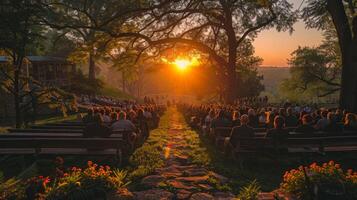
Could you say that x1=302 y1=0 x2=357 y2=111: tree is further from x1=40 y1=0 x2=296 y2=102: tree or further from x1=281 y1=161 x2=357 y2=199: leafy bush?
x1=281 y1=161 x2=357 y2=199: leafy bush

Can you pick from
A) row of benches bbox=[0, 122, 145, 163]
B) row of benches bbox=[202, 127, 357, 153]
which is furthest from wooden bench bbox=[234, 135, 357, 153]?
row of benches bbox=[0, 122, 145, 163]

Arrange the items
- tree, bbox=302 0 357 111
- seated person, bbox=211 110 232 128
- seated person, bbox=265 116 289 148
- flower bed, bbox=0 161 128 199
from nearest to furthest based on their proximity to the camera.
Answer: flower bed, bbox=0 161 128 199 → seated person, bbox=265 116 289 148 → seated person, bbox=211 110 232 128 → tree, bbox=302 0 357 111

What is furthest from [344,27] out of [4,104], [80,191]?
[4,104]

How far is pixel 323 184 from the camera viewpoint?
4.93 m

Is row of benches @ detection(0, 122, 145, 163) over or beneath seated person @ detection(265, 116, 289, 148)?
beneath

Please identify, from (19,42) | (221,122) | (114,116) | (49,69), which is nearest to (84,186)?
(19,42)

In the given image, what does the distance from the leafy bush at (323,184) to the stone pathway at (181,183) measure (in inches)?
60.4

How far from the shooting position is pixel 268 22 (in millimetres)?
24953

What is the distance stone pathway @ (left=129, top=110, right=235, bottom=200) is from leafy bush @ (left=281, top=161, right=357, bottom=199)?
1.53 m

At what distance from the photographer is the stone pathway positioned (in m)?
6.58

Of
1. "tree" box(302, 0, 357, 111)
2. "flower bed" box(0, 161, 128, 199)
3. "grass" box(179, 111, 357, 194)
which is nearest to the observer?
"flower bed" box(0, 161, 128, 199)

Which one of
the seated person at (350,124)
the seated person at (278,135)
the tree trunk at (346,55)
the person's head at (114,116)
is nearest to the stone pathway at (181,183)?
the seated person at (278,135)

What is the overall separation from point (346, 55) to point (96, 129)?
13.9m

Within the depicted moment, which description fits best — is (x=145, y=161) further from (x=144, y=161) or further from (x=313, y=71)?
(x=313, y=71)
